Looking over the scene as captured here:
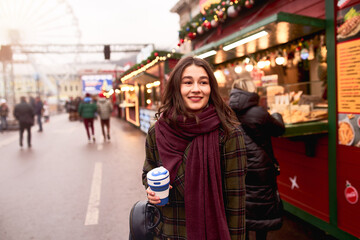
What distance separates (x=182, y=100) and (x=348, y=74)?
2525 mm

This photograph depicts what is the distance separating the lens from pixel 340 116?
3.49 metres

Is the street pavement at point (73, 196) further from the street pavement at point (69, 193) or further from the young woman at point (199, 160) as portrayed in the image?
the young woman at point (199, 160)

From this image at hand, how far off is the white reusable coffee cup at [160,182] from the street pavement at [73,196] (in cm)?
247

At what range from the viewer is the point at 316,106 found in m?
4.18

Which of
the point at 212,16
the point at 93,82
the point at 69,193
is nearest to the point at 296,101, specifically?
the point at 212,16

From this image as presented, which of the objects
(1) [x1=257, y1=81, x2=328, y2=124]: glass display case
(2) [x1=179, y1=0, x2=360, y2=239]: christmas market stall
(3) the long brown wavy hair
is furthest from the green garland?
(3) the long brown wavy hair

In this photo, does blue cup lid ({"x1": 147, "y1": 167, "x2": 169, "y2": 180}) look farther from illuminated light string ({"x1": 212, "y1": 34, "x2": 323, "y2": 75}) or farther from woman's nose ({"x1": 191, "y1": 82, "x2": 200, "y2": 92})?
illuminated light string ({"x1": 212, "y1": 34, "x2": 323, "y2": 75})

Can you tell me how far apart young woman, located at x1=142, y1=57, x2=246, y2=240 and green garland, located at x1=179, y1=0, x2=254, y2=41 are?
165 inches

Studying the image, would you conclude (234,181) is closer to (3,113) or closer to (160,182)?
(160,182)

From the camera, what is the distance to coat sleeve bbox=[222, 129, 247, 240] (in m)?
1.74

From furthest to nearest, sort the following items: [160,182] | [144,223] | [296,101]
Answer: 1. [296,101]
2. [144,223]
3. [160,182]

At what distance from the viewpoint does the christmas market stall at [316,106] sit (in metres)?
3.32

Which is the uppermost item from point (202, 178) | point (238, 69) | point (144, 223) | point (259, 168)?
point (238, 69)

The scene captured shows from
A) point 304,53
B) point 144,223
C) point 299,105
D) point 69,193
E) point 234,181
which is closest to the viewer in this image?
point 234,181
